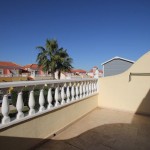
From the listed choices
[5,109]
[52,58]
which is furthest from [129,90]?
[52,58]

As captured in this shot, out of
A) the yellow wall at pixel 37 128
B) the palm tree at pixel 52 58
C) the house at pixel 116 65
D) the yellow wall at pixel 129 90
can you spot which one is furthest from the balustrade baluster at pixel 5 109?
the palm tree at pixel 52 58

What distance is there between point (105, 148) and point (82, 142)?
0.49 metres

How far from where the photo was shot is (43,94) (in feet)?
9.84

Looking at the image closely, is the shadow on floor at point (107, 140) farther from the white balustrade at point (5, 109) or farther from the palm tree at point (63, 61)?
the palm tree at point (63, 61)

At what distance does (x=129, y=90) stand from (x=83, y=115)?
193cm

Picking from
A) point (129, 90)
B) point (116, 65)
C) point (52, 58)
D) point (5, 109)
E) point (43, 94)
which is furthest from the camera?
point (52, 58)

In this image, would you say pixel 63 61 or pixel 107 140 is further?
pixel 63 61

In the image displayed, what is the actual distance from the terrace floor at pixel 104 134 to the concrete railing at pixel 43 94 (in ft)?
2.19

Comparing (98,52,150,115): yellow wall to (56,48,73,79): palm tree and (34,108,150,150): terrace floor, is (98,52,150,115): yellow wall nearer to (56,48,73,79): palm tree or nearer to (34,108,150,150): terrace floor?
(34,108,150,150): terrace floor

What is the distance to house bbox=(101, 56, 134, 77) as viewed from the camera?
17922 millimetres

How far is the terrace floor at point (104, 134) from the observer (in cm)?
287

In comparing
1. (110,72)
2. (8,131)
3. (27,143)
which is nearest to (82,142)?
(27,143)

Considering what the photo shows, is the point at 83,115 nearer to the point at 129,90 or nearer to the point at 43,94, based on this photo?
the point at 129,90

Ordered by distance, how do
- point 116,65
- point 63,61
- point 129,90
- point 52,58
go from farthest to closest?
point 63,61
point 52,58
point 116,65
point 129,90
